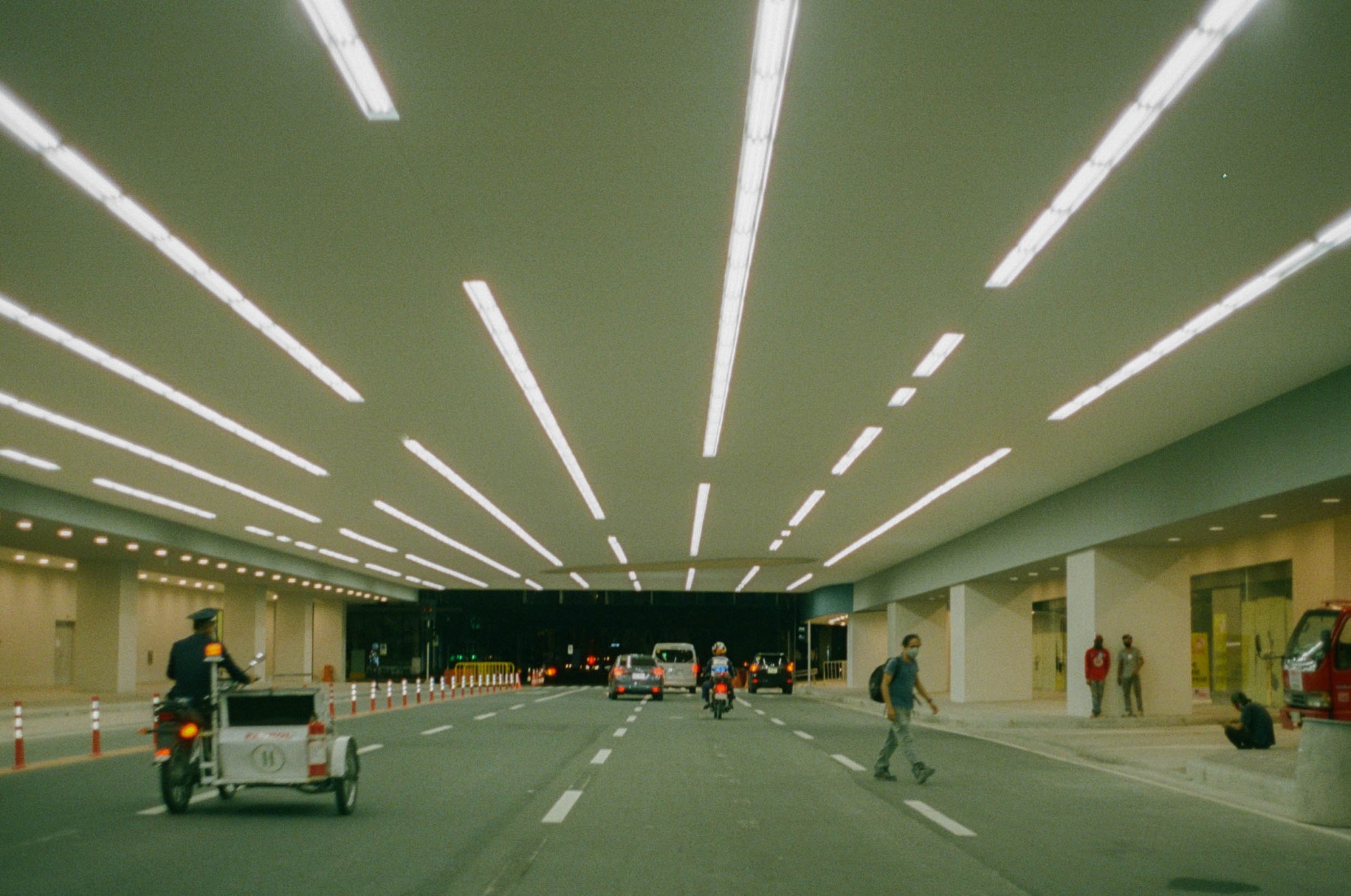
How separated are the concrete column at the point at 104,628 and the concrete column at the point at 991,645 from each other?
2716cm

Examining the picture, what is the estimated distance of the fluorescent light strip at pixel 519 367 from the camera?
13.9m

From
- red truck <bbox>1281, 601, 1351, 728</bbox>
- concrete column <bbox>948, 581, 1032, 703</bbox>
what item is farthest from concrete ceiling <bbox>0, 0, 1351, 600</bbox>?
concrete column <bbox>948, 581, 1032, 703</bbox>

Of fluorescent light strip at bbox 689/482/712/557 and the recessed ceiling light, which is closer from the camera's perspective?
the recessed ceiling light

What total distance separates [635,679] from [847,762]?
25945mm

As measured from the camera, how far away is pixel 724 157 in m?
10.1

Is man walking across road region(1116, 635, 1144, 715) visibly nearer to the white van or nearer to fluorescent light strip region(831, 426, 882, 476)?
fluorescent light strip region(831, 426, 882, 476)

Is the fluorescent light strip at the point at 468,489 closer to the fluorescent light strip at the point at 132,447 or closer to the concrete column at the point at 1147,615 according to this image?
the fluorescent light strip at the point at 132,447

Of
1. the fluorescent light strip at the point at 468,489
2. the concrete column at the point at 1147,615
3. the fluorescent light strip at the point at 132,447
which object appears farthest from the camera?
the concrete column at the point at 1147,615

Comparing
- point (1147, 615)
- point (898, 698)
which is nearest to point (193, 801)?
point (898, 698)

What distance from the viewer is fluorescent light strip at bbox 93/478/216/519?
28875mm

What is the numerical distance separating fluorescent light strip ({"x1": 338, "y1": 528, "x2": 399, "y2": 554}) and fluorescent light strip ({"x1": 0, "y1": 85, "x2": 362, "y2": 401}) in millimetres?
23322

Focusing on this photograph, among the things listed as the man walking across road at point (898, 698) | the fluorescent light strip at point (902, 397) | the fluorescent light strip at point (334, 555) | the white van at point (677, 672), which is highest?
the fluorescent light strip at point (902, 397)

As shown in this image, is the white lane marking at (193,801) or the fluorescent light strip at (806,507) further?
the fluorescent light strip at (806,507)

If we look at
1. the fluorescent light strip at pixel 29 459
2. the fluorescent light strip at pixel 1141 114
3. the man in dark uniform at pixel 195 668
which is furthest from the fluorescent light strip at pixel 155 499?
the fluorescent light strip at pixel 1141 114
